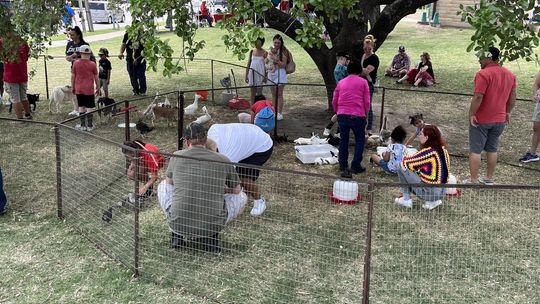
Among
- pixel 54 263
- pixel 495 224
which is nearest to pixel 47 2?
pixel 54 263

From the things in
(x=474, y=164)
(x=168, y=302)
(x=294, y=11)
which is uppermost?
(x=294, y=11)

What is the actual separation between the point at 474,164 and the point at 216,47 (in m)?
19.7

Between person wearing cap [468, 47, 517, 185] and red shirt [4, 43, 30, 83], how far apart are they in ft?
25.6

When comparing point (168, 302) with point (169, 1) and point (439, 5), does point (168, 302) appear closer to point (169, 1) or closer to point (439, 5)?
point (169, 1)

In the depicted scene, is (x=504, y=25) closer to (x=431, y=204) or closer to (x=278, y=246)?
(x=431, y=204)

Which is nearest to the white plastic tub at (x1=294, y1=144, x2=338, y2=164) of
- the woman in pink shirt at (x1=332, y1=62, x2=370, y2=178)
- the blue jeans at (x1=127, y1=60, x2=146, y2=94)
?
the woman in pink shirt at (x1=332, y1=62, x2=370, y2=178)

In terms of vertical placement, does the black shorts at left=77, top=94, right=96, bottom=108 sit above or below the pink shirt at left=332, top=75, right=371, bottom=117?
below

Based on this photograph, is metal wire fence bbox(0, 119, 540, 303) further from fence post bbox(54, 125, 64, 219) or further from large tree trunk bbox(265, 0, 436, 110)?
large tree trunk bbox(265, 0, 436, 110)

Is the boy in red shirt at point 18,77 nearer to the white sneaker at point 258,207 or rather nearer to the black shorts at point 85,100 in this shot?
the black shorts at point 85,100

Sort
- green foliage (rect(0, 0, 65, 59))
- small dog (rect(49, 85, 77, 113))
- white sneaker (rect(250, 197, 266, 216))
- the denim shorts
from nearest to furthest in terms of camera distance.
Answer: white sneaker (rect(250, 197, 266, 216)) → the denim shorts → green foliage (rect(0, 0, 65, 59)) → small dog (rect(49, 85, 77, 113))

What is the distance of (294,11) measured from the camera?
6066mm

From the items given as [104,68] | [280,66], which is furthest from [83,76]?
[280,66]

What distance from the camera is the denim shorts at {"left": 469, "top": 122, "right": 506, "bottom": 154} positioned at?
22.4 ft

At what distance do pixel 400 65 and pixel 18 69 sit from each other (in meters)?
11.1
